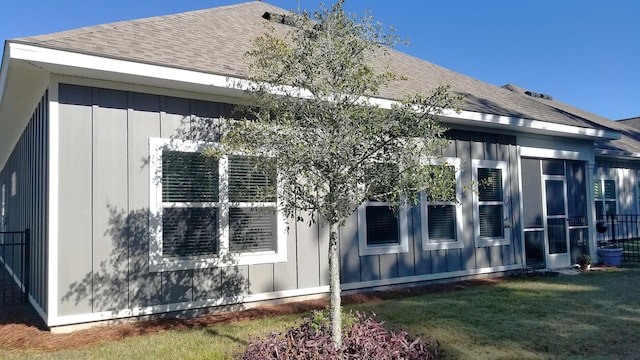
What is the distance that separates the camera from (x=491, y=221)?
389 inches

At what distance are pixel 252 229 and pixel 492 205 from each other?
18.4 ft

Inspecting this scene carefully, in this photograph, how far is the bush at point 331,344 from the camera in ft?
12.1

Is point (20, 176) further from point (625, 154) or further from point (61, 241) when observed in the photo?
point (625, 154)

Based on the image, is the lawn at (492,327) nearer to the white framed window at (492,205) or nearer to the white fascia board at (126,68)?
the white framed window at (492,205)

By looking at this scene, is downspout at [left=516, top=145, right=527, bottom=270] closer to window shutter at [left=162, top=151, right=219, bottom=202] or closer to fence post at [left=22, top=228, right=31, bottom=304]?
window shutter at [left=162, top=151, right=219, bottom=202]

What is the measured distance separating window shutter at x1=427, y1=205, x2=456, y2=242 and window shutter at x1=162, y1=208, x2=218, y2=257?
4.42 metres

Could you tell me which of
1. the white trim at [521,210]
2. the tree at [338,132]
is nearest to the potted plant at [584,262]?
the white trim at [521,210]

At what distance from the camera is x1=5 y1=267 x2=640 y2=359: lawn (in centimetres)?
461

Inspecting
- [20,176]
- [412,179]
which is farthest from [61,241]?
[20,176]

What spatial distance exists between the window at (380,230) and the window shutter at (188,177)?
2653mm

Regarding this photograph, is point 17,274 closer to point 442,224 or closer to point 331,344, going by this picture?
point 331,344

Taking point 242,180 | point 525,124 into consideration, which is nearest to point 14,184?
point 242,180

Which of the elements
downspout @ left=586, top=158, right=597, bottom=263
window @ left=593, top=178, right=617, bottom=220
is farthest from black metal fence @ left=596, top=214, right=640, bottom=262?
downspout @ left=586, top=158, right=597, bottom=263

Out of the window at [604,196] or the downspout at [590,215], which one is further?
the window at [604,196]
